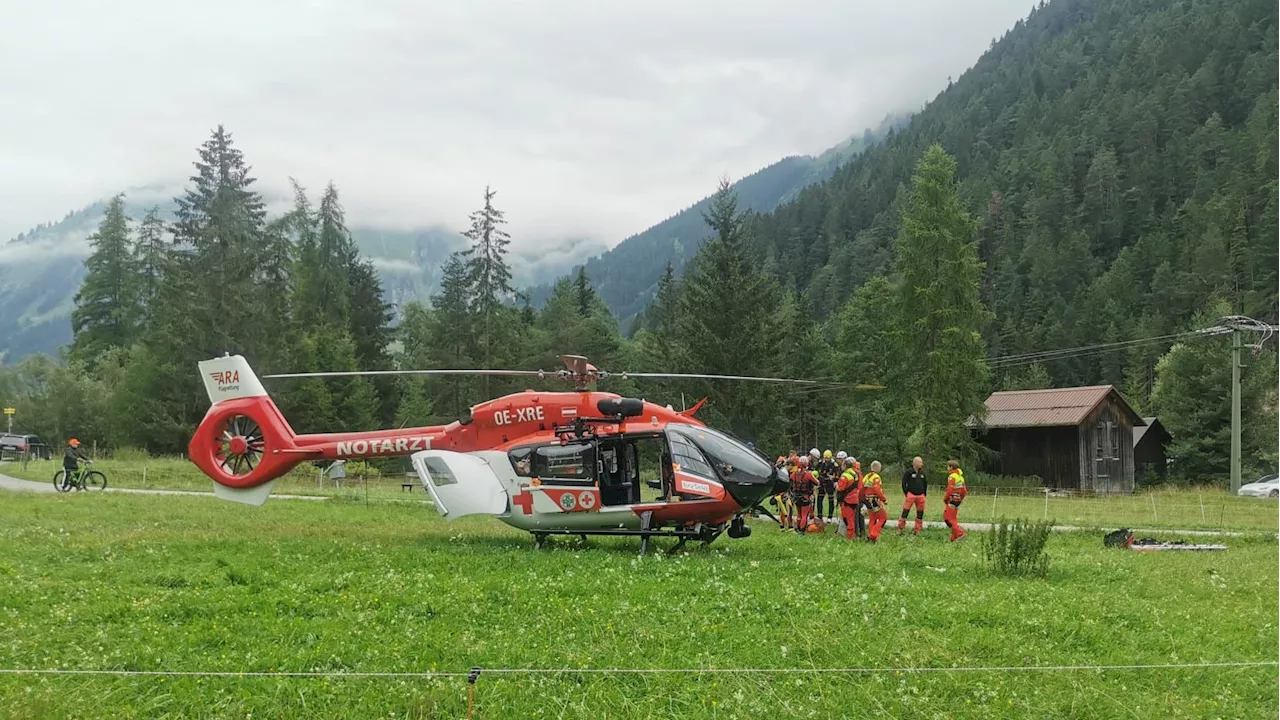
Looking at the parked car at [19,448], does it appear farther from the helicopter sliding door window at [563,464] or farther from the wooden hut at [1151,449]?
the wooden hut at [1151,449]

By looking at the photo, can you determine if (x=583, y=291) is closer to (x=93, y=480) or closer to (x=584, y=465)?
(x=93, y=480)

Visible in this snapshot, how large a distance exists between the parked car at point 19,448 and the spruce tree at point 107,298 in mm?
16264

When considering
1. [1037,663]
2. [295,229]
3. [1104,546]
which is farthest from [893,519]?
[295,229]

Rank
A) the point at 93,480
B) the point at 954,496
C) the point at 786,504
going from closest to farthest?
the point at 954,496
the point at 786,504
the point at 93,480

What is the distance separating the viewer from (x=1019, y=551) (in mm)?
13273

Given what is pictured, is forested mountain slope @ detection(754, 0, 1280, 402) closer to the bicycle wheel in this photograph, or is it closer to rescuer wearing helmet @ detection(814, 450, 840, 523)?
rescuer wearing helmet @ detection(814, 450, 840, 523)

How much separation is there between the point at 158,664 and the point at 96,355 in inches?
2747

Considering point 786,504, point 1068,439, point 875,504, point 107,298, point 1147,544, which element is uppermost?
point 107,298

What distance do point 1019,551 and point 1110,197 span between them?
11178cm

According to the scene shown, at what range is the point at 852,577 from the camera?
40.4 ft

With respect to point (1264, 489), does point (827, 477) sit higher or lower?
higher

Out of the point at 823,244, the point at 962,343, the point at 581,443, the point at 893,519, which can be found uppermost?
the point at 823,244

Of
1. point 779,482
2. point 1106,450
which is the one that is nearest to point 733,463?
point 779,482

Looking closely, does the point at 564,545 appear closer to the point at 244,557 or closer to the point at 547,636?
the point at 244,557
